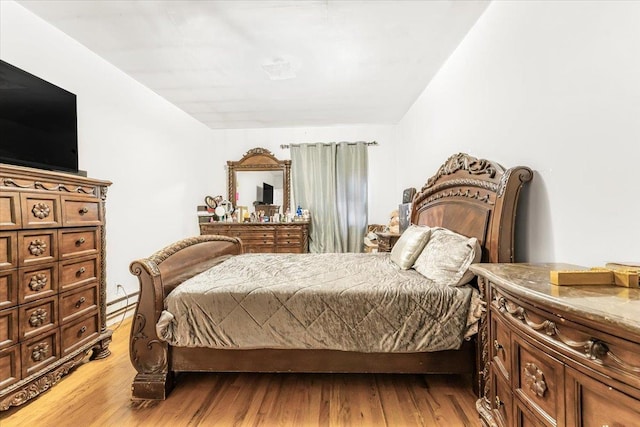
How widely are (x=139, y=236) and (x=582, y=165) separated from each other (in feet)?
12.7

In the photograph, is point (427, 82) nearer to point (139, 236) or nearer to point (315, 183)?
point (315, 183)

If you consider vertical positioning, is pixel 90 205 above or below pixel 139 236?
above

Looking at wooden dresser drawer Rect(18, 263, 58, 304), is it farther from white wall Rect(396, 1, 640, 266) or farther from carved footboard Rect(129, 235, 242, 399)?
white wall Rect(396, 1, 640, 266)

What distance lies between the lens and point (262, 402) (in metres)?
1.61

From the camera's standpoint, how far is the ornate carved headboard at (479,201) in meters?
1.58

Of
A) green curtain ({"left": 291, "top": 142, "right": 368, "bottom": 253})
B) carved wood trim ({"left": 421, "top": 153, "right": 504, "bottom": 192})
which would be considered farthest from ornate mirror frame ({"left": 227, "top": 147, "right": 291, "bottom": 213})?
carved wood trim ({"left": 421, "top": 153, "right": 504, "bottom": 192})

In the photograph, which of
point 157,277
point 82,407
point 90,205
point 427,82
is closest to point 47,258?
point 90,205

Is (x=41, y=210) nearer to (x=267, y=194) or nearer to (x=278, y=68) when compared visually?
(x=278, y=68)

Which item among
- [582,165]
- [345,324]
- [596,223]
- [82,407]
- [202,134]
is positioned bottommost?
[82,407]

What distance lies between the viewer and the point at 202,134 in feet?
15.3

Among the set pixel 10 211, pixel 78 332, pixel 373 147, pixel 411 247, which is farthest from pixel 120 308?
pixel 373 147

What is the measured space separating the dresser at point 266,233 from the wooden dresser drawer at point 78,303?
2400 millimetres

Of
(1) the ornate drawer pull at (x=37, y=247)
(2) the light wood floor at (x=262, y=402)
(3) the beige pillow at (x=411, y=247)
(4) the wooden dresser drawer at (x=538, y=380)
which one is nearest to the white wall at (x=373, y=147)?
(3) the beige pillow at (x=411, y=247)

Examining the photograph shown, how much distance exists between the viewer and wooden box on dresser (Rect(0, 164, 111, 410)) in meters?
1.50
